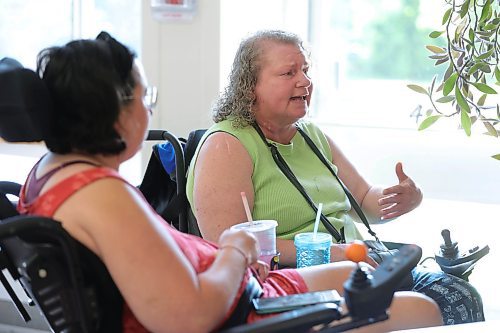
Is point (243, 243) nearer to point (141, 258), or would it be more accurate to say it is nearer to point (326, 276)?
point (141, 258)

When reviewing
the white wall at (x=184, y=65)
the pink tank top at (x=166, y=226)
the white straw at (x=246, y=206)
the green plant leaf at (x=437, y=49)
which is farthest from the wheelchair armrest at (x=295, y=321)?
the white wall at (x=184, y=65)

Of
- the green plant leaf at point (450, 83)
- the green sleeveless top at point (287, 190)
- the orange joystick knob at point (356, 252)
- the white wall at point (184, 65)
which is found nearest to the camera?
the orange joystick knob at point (356, 252)

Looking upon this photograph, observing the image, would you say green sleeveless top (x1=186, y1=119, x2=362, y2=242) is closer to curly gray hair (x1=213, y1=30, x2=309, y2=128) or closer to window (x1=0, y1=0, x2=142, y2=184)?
curly gray hair (x1=213, y1=30, x2=309, y2=128)

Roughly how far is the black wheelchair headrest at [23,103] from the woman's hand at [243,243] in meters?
0.40

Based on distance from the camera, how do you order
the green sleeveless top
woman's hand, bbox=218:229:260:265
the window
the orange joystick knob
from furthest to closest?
the window
the green sleeveless top
the orange joystick knob
woman's hand, bbox=218:229:260:265

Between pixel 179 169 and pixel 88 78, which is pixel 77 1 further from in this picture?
pixel 88 78

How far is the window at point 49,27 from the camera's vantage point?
317 cm

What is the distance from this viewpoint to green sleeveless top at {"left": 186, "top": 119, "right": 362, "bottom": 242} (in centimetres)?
230

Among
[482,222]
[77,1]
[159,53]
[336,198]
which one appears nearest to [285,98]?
[336,198]

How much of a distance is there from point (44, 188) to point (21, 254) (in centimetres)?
13

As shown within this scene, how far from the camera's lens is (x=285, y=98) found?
2.40 m

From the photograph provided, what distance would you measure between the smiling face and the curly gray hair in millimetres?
18

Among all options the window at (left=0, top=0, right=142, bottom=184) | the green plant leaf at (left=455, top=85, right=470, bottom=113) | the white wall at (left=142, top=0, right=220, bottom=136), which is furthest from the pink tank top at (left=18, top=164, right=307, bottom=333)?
the window at (left=0, top=0, right=142, bottom=184)

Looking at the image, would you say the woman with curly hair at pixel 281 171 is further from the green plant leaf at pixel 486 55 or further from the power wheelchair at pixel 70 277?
the power wheelchair at pixel 70 277
